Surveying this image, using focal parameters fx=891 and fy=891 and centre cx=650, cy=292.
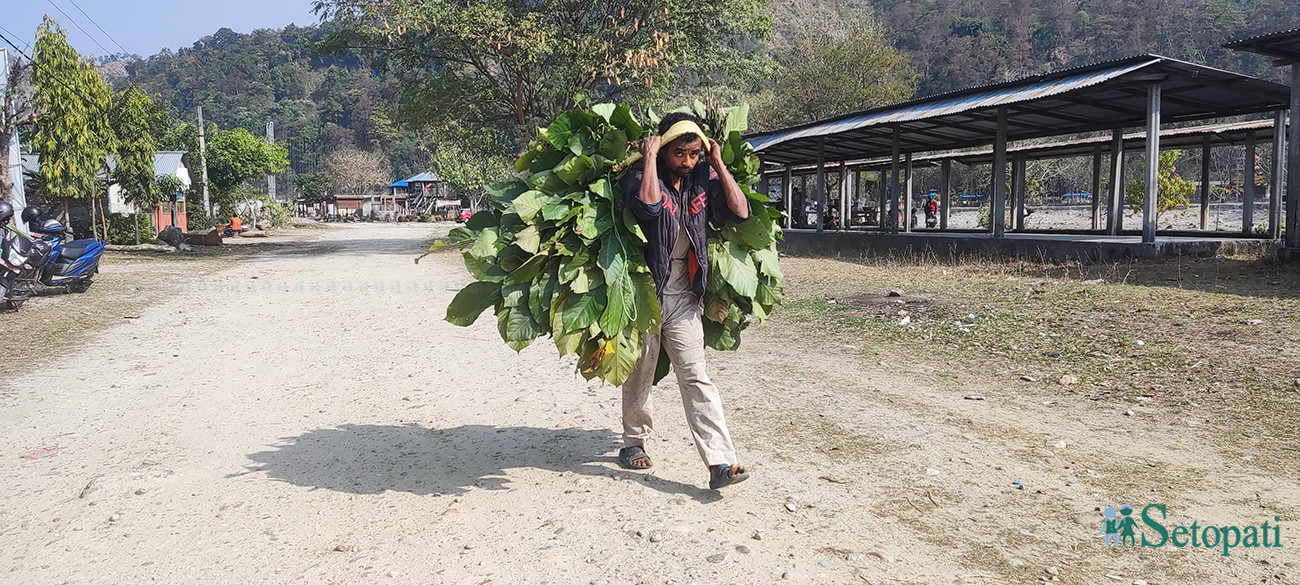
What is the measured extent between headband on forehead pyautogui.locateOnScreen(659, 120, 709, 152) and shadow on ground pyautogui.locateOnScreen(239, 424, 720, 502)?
1644 millimetres

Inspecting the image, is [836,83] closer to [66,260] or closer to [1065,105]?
[1065,105]

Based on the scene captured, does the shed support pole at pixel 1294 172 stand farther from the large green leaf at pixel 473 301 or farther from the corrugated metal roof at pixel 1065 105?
the large green leaf at pixel 473 301

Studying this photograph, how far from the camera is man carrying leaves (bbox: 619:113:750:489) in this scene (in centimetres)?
403

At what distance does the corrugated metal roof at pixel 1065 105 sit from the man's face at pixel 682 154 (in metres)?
10.7

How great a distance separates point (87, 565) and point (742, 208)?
3.07 meters

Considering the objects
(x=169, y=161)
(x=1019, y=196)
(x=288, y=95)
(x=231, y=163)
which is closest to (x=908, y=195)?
(x=1019, y=196)

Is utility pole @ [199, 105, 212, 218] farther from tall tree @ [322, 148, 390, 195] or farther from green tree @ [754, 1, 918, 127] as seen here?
tall tree @ [322, 148, 390, 195]

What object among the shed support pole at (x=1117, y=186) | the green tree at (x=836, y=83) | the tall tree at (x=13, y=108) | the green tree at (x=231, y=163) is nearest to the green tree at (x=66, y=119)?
the tall tree at (x=13, y=108)

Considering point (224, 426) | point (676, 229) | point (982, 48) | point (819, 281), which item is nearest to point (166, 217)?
point (819, 281)

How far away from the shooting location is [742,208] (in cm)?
409

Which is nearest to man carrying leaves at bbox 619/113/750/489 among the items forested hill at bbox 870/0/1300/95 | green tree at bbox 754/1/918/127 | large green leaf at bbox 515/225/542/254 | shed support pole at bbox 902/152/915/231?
large green leaf at bbox 515/225/542/254

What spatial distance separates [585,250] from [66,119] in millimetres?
22894

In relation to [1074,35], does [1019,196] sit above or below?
below

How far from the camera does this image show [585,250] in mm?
4074
